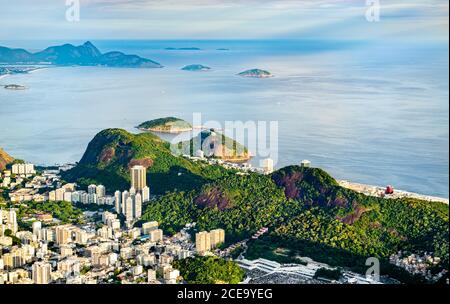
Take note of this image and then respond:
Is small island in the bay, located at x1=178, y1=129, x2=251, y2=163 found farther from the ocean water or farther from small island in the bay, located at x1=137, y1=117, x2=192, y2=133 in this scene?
small island in the bay, located at x1=137, y1=117, x2=192, y2=133

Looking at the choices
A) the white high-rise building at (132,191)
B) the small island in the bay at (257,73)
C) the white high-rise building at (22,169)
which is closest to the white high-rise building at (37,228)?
the white high-rise building at (132,191)

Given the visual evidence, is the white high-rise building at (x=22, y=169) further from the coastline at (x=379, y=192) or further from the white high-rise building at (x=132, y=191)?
the coastline at (x=379, y=192)

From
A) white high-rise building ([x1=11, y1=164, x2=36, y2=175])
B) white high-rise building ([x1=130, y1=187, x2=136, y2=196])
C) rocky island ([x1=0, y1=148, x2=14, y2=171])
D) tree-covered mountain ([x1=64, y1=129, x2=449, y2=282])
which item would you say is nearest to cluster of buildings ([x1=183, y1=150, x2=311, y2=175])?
tree-covered mountain ([x1=64, y1=129, x2=449, y2=282])

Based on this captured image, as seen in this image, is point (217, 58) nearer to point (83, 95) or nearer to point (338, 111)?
point (83, 95)
